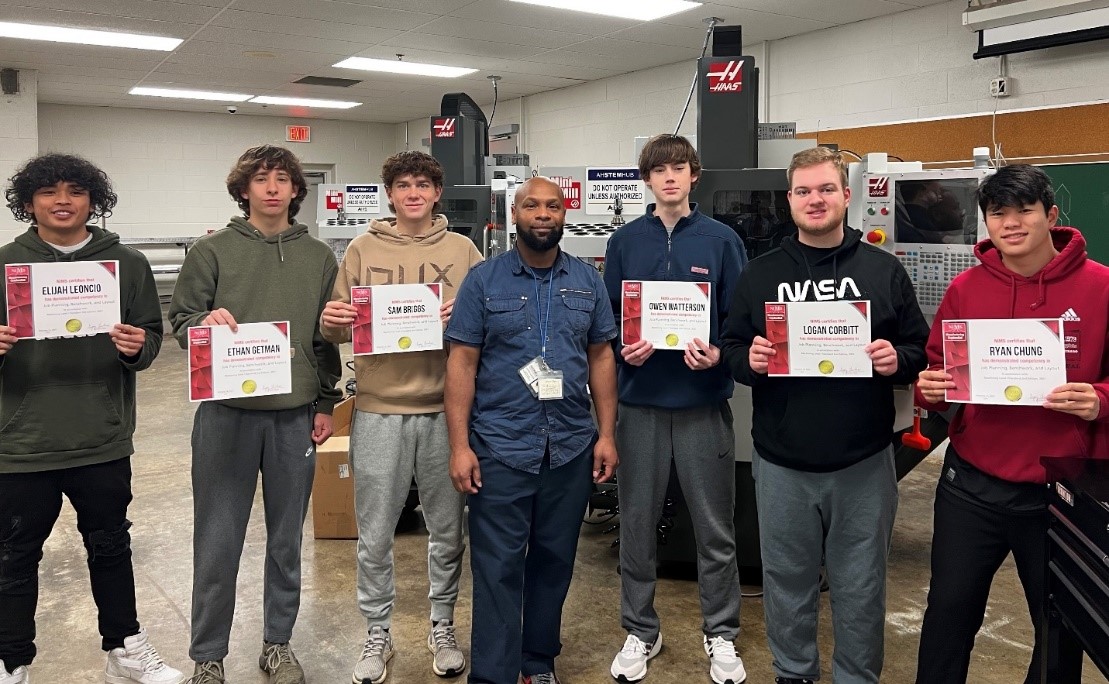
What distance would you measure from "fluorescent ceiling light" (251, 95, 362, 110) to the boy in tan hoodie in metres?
9.45

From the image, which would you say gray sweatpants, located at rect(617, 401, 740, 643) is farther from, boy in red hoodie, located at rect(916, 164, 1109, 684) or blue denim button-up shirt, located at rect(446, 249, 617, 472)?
boy in red hoodie, located at rect(916, 164, 1109, 684)

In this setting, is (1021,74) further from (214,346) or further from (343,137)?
(343,137)

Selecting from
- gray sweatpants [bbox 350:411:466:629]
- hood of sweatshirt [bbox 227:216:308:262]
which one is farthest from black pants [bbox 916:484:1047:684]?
hood of sweatshirt [bbox 227:216:308:262]

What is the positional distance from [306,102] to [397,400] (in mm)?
10112

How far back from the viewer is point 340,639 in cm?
286

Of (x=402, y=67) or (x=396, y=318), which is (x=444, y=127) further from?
(x=402, y=67)

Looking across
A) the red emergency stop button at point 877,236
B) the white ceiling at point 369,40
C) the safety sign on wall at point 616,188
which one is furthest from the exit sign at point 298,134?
the red emergency stop button at point 877,236

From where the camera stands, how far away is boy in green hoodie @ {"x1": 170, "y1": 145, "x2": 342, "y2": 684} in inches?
87.7

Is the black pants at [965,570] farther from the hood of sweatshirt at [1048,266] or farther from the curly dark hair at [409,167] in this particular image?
the curly dark hair at [409,167]

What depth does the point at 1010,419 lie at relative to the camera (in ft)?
6.03

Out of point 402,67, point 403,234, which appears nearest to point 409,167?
point 403,234

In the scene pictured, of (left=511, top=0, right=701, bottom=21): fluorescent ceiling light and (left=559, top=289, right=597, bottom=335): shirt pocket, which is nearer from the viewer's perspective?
(left=559, top=289, right=597, bottom=335): shirt pocket

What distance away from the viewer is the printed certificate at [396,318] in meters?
2.27

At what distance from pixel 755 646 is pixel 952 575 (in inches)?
39.5
